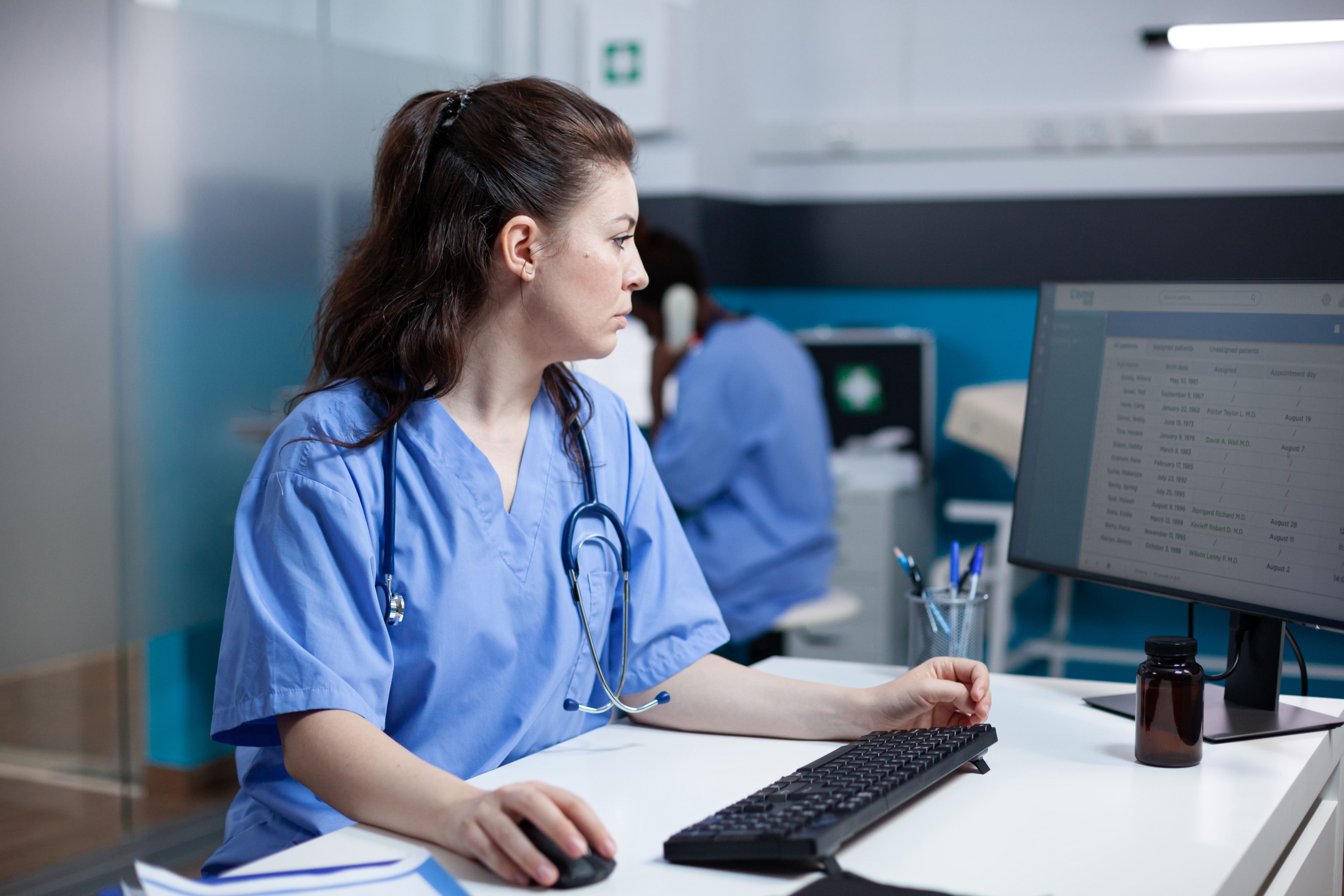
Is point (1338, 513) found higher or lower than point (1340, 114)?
lower

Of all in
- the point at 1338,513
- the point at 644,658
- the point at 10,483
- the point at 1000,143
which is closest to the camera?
the point at 1338,513

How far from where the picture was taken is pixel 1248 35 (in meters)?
3.65

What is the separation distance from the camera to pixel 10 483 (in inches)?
84.2

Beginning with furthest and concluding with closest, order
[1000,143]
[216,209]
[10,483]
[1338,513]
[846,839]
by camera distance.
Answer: [1000,143]
[216,209]
[10,483]
[1338,513]
[846,839]

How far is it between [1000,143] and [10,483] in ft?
9.96

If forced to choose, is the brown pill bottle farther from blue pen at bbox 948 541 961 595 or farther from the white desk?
blue pen at bbox 948 541 961 595

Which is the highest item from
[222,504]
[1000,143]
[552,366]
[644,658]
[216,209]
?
[1000,143]

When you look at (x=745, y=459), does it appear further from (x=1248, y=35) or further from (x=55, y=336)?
(x=1248, y=35)

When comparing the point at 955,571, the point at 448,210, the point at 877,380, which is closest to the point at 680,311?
the point at 877,380

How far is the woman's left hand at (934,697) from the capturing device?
43.6 inches

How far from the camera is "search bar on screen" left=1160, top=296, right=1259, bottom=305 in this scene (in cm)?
116

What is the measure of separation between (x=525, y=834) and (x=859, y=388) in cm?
317

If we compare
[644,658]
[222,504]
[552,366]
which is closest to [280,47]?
[222,504]

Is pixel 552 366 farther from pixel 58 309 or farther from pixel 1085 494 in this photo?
pixel 58 309
